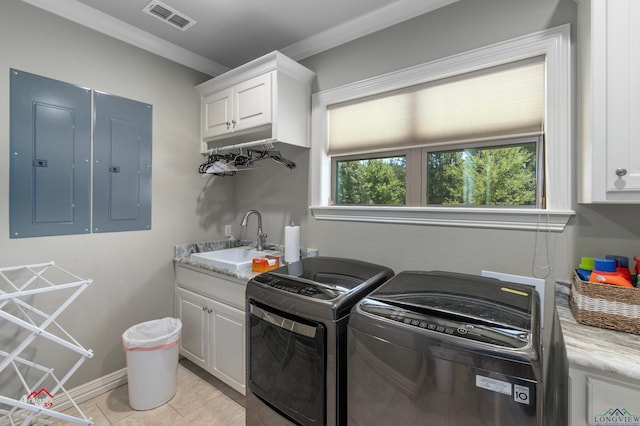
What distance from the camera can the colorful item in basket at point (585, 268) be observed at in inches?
49.2

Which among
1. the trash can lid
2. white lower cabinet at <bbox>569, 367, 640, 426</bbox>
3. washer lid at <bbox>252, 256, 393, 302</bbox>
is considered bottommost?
the trash can lid

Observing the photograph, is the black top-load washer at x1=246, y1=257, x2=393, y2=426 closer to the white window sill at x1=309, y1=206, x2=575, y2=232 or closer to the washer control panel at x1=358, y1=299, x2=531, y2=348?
the washer control panel at x1=358, y1=299, x2=531, y2=348

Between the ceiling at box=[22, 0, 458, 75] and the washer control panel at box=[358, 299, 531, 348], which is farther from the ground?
the ceiling at box=[22, 0, 458, 75]

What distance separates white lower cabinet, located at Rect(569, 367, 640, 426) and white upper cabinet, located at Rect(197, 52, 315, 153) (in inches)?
75.2

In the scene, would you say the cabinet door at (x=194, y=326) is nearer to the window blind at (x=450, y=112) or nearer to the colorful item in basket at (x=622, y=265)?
the window blind at (x=450, y=112)

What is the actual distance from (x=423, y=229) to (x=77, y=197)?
2.30 m

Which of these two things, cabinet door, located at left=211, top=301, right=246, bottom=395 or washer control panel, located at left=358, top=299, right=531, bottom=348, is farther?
cabinet door, located at left=211, top=301, right=246, bottom=395

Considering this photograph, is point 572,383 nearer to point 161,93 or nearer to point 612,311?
point 612,311

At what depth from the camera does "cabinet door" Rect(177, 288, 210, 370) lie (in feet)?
7.23

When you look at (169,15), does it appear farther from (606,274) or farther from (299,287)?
(606,274)

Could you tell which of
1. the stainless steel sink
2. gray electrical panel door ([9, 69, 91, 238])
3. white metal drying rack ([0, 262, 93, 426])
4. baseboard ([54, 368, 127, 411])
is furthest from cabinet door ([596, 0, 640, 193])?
baseboard ([54, 368, 127, 411])

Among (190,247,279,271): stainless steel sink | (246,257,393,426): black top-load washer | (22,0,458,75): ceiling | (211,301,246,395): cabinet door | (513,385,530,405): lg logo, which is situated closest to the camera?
(513,385,530,405): lg logo

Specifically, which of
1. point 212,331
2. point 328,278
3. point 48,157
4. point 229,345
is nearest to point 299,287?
point 328,278

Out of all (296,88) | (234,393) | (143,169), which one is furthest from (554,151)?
(143,169)
